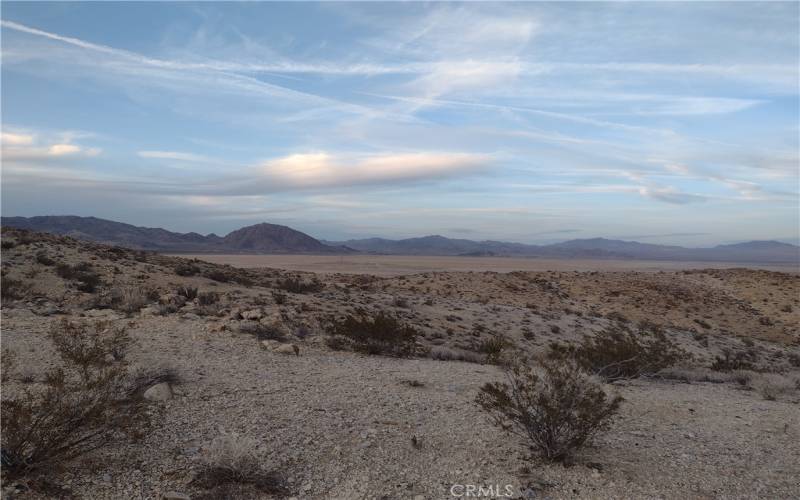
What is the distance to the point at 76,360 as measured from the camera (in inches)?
263

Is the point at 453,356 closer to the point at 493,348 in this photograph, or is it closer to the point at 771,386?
the point at 493,348

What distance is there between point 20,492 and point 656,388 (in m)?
10.9

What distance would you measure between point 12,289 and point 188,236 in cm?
18020

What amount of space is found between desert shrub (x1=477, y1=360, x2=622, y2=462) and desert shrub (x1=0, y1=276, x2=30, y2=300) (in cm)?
1378

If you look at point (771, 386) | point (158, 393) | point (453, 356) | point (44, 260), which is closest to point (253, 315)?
point (453, 356)

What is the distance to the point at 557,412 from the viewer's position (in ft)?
20.1

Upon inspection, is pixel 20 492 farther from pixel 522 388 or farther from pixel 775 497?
pixel 775 497

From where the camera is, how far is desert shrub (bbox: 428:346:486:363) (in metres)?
12.9

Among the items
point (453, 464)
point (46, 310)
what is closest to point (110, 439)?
point (453, 464)

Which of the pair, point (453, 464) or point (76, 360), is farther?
point (76, 360)

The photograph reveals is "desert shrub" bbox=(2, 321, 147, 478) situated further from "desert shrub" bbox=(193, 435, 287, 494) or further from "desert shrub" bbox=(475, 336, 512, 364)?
"desert shrub" bbox=(475, 336, 512, 364)

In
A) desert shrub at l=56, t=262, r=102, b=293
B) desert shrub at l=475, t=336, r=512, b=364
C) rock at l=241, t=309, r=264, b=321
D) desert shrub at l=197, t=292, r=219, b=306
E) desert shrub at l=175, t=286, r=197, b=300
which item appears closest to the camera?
desert shrub at l=475, t=336, r=512, b=364

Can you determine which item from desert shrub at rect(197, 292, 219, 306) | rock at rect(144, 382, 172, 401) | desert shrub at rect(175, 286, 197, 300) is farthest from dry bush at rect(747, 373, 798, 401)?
desert shrub at rect(175, 286, 197, 300)

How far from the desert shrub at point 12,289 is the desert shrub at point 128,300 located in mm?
2245
